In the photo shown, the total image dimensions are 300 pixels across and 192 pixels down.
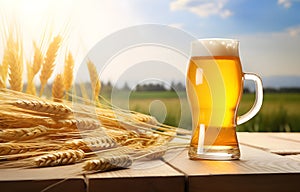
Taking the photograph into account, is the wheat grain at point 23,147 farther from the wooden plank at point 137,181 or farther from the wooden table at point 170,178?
the wooden plank at point 137,181

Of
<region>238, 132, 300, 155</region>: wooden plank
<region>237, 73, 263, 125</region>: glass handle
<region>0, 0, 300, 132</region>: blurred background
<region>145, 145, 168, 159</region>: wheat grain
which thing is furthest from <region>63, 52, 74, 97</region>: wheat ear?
<region>0, 0, 300, 132</region>: blurred background

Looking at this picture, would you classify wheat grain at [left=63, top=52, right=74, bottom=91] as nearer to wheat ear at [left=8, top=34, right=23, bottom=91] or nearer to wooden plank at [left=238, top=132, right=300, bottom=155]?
wheat ear at [left=8, top=34, right=23, bottom=91]

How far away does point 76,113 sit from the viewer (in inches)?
37.1

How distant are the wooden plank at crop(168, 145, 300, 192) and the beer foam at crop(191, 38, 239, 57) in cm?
22

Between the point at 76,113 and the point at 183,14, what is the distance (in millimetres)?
2003

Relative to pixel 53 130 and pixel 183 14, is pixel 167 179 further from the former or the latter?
pixel 183 14

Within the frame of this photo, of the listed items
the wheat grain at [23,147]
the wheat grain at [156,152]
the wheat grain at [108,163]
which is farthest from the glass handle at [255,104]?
the wheat grain at [23,147]

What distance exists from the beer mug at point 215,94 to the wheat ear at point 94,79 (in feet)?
0.61

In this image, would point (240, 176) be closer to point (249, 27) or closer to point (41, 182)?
point (41, 182)

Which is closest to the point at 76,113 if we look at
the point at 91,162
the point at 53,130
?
the point at 53,130

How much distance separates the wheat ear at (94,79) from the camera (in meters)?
0.96

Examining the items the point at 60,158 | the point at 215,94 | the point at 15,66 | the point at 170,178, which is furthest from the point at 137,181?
the point at 15,66

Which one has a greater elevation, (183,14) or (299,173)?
(183,14)

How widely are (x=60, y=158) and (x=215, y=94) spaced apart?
32 centimetres
